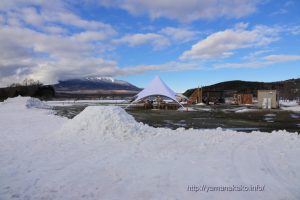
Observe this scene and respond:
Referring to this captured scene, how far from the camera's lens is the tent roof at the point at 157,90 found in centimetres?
2752

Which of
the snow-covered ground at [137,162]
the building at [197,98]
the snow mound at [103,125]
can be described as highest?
the building at [197,98]

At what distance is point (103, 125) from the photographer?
10.5 metres

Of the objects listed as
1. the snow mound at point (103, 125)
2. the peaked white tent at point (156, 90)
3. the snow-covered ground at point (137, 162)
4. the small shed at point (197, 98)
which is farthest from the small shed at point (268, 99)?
the snow mound at point (103, 125)

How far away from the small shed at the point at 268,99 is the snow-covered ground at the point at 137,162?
2303cm

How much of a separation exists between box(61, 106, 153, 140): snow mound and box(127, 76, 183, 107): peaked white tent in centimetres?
1599

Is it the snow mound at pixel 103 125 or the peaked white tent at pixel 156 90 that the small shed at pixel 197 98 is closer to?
the peaked white tent at pixel 156 90

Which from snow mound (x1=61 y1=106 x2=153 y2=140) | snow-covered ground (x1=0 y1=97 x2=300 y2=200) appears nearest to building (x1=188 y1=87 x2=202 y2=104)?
snow-covered ground (x1=0 y1=97 x2=300 y2=200)

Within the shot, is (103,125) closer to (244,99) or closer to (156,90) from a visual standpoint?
(156,90)

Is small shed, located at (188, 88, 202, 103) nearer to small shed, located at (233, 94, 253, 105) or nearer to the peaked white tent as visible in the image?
small shed, located at (233, 94, 253, 105)

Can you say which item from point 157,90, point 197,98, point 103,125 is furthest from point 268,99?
point 103,125

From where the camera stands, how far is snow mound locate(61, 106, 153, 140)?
402 inches

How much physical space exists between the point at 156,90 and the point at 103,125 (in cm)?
1758

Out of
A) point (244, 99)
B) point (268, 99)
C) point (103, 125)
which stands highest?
point (268, 99)

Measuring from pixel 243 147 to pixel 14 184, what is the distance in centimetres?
607
